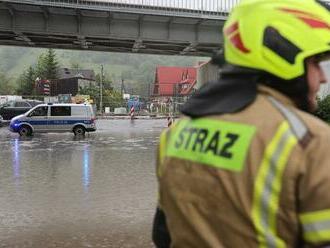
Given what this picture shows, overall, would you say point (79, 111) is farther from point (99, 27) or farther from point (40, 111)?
point (99, 27)

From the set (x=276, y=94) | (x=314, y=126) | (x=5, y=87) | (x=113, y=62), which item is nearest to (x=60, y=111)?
(x=276, y=94)

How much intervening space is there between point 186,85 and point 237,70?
268ft

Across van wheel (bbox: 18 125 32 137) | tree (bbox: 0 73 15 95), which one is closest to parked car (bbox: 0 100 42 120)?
van wheel (bbox: 18 125 32 137)

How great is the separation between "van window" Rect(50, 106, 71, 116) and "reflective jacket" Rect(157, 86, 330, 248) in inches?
994

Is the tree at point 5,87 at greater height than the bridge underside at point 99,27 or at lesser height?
lesser

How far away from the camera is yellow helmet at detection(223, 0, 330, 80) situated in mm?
1511

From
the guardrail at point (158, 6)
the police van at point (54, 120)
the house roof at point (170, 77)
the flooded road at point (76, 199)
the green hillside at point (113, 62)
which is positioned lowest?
the flooded road at point (76, 199)

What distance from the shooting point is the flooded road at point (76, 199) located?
6766 mm

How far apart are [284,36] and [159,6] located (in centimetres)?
2818

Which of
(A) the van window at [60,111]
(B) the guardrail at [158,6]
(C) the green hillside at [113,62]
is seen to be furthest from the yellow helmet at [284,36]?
(C) the green hillside at [113,62]

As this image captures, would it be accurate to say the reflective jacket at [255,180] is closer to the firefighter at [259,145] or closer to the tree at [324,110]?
the firefighter at [259,145]

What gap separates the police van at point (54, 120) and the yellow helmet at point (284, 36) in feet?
82.7

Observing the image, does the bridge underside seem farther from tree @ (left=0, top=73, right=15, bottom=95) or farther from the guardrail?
tree @ (left=0, top=73, right=15, bottom=95)

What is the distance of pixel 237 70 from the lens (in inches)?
62.8
